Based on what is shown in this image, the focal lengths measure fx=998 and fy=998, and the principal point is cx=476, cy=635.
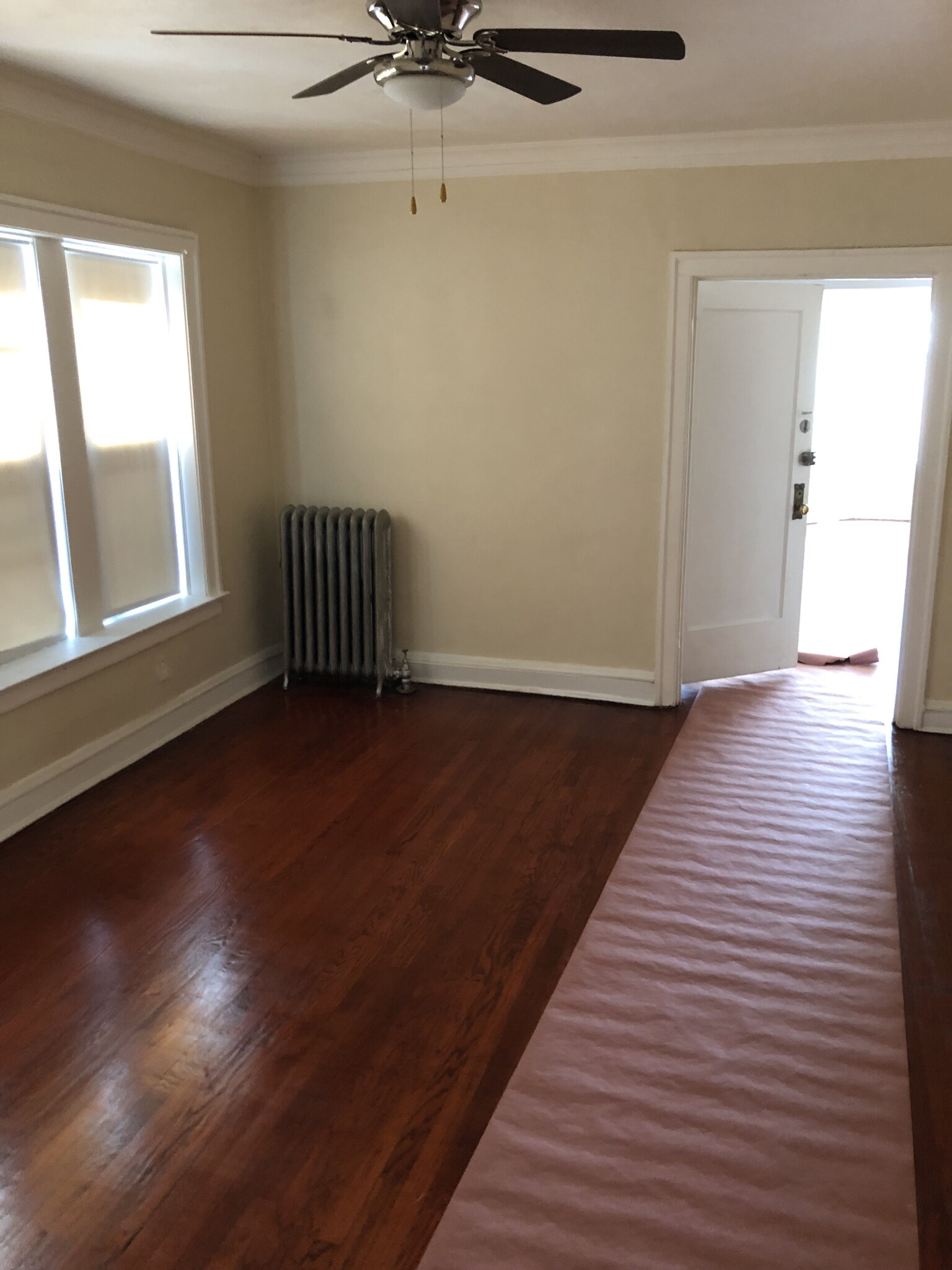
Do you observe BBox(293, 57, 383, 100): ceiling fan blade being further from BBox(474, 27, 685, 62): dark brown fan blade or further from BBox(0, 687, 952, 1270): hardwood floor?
BBox(0, 687, 952, 1270): hardwood floor

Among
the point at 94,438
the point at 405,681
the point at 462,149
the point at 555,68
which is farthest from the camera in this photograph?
the point at 405,681

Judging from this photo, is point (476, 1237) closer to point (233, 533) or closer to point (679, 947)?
point (679, 947)

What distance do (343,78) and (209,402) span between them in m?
2.25

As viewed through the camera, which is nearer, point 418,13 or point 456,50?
point 418,13

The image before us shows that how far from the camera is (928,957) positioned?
2.89m

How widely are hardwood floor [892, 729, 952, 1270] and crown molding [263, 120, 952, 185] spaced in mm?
2518

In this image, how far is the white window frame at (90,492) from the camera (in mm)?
3604

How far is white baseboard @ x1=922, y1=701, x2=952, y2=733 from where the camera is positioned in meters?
4.55

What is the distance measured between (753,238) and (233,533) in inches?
109

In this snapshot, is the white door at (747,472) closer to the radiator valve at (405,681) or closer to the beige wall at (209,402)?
the radiator valve at (405,681)

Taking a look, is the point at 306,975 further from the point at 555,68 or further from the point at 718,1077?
the point at 555,68

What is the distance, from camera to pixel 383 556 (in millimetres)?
5004

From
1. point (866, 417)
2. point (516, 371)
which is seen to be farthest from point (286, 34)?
point (866, 417)

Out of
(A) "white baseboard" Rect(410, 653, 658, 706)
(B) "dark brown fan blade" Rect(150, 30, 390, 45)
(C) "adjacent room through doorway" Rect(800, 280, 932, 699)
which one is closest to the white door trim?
(A) "white baseboard" Rect(410, 653, 658, 706)
